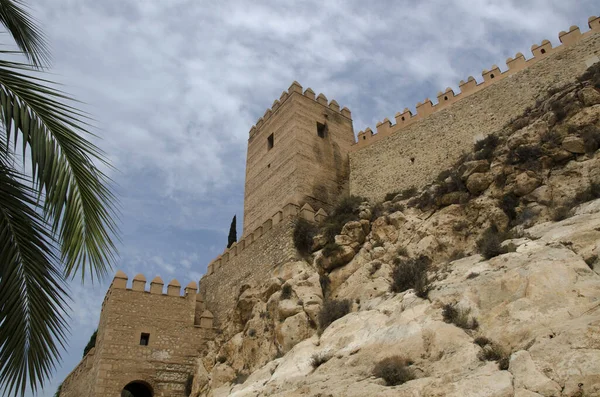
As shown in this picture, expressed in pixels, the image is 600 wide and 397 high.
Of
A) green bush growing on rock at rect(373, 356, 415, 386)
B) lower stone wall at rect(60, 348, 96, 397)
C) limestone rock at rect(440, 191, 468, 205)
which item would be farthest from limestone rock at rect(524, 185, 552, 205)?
lower stone wall at rect(60, 348, 96, 397)

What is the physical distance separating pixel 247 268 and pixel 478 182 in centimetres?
848

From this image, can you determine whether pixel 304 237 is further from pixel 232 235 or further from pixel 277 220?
pixel 232 235

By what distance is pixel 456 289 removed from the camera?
10805 mm

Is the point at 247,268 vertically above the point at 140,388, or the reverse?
the point at 247,268

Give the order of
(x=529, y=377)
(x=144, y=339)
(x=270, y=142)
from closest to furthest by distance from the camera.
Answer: (x=529, y=377)
(x=144, y=339)
(x=270, y=142)

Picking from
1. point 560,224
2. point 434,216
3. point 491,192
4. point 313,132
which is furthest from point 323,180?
point 560,224

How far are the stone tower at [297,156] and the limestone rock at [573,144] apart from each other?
8.81m

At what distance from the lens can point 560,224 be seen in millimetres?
11180

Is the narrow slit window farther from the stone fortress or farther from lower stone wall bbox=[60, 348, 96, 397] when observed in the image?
lower stone wall bbox=[60, 348, 96, 397]

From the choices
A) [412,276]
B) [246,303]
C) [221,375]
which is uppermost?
[246,303]

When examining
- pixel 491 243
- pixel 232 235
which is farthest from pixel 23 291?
pixel 232 235

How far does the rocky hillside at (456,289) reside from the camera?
825 centimetres

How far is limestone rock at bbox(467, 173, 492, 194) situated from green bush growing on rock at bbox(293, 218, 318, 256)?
16.9 ft

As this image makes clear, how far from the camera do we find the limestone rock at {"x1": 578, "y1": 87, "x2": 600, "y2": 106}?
45.7 ft
